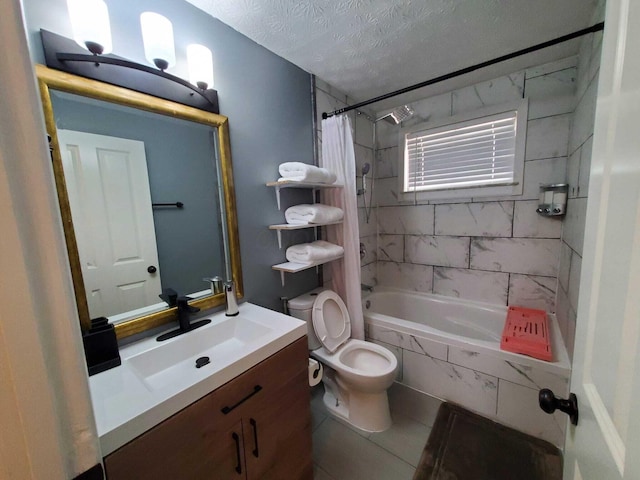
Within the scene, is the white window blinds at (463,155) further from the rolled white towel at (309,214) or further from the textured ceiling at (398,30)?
the rolled white towel at (309,214)

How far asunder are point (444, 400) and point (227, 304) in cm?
170

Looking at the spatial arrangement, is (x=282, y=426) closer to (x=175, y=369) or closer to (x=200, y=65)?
(x=175, y=369)

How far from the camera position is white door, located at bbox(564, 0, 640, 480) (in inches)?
16.4

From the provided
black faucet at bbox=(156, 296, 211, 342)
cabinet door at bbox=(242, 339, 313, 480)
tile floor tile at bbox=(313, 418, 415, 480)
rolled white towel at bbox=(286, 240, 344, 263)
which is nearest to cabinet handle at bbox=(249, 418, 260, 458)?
cabinet door at bbox=(242, 339, 313, 480)

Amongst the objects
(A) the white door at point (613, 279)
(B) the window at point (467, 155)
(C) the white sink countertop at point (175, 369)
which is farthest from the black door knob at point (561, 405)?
(B) the window at point (467, 155)

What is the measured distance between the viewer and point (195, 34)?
51.6 inches

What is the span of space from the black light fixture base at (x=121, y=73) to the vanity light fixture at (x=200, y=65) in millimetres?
41

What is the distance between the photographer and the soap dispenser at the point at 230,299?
4.63ft

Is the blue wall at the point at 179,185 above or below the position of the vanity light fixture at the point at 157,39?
below

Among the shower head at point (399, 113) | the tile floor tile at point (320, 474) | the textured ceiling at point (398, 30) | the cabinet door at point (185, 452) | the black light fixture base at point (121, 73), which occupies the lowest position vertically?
the tile floor tile at point (320, 474)

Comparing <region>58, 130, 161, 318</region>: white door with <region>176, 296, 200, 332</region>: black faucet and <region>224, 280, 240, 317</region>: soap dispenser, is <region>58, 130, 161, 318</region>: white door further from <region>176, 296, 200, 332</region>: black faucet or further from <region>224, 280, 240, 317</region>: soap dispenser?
<region>224, 280, 240, 317</region>: soap dispenser

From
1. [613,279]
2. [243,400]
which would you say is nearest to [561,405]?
[613,279]

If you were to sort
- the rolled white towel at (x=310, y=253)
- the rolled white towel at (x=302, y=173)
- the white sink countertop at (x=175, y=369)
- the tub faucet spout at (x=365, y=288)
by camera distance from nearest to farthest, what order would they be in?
the white sink countertop at (x=175, y=369)
the rolled white towel at (x=302, y=173)
the rolled white towel at (x=310, y=253)
the tub faucet spout at (x=365, y=288)

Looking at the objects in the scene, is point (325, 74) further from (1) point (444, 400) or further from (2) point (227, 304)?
(1) point (444, 400)
